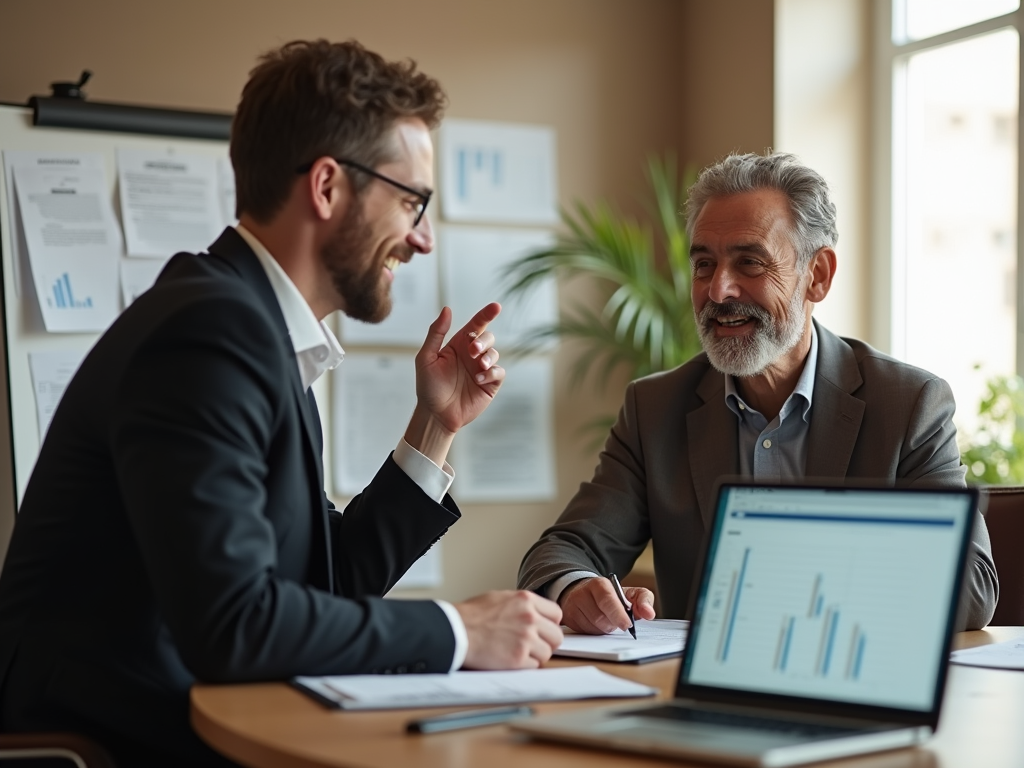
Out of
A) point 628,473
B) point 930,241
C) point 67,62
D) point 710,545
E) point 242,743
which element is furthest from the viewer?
point 930,241

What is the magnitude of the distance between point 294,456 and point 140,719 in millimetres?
328

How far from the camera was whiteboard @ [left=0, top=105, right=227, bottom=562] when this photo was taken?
3.21m

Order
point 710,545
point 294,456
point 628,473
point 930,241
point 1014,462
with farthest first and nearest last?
point 930,241 → point 1014,462 → point 628,473 → point 294,456 → point 710,545

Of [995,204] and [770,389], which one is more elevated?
[995,204]

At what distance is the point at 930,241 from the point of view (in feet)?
13.1

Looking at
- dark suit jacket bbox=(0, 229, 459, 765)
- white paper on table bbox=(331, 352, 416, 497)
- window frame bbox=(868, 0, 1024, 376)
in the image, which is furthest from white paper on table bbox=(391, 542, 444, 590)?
dark suit jacket bbox=(0, 229, 459, 765)

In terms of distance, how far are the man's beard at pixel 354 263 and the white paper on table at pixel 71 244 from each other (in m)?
1.91

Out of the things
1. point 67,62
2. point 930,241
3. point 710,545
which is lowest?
point 710,545

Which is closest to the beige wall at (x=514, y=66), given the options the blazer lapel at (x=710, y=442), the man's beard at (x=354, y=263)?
the blazer lapel at (x=710, y=442)

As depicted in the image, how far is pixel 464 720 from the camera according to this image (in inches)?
44.8

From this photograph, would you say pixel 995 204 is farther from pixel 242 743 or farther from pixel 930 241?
pixel 242 743

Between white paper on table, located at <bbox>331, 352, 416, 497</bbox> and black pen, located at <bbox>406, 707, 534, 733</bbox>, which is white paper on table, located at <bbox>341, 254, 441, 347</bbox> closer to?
white paper on table, located at <bbox>331, 352, 416, 497</bbox>

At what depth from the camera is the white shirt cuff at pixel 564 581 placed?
190 cm

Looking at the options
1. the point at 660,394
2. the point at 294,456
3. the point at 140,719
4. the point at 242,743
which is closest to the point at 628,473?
the point at 660,394
